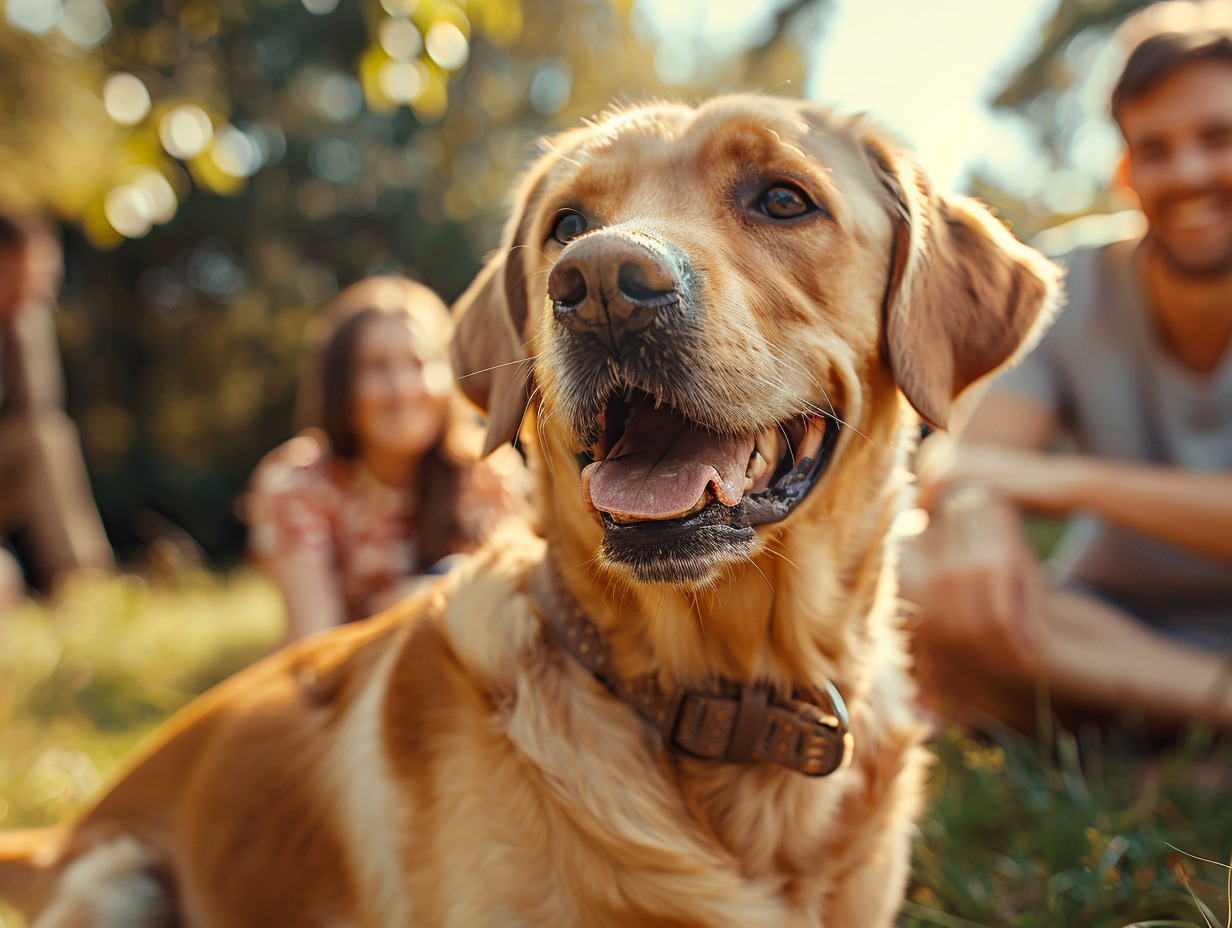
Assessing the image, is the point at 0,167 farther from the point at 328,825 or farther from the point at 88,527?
the point at 328,825

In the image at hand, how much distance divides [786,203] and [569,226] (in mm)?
462

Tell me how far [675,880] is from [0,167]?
5937 millimetres

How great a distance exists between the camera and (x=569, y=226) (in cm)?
189

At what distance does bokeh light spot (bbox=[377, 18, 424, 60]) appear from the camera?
2562mm

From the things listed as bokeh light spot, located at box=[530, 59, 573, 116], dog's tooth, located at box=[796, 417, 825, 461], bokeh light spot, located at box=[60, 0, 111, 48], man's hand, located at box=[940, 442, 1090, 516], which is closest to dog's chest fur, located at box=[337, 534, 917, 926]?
dog's tooth, located at box=[796, 417, 825, 461]

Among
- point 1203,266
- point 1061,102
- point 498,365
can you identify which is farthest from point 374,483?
point 1061,102

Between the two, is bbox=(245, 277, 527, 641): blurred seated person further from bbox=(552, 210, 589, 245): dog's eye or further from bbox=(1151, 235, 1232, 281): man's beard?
bbox=(1151, 235, 1232, 281): man's beard

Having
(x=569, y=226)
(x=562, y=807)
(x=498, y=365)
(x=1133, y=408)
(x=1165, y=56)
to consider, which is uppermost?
(x=1165, y=56)

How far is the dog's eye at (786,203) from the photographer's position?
1.77 m

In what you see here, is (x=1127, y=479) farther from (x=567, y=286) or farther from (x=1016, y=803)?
(x=567, y=286)

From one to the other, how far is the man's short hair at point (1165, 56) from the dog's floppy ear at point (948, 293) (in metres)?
1.59

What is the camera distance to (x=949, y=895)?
6.99 ft

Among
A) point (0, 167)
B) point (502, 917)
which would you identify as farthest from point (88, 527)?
point (502, 917)

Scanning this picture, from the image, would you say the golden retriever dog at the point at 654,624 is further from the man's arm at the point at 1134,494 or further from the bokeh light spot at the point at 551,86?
the bokeh light spot at the point at 551,86
